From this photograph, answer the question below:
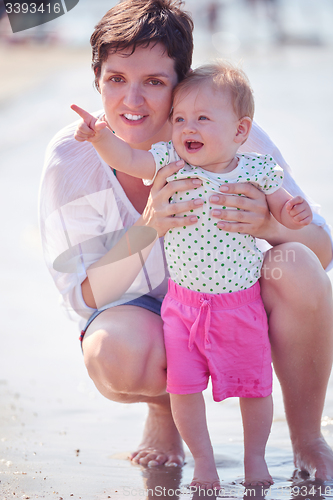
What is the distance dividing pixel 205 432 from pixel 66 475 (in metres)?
0.49

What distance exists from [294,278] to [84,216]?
801 mm

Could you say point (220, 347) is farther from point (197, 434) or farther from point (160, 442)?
point (160, 442)

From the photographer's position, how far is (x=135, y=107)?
219 centimetres

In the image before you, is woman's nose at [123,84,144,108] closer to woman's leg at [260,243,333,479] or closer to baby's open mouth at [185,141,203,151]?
baby's open mouth at [185,141,203,151]

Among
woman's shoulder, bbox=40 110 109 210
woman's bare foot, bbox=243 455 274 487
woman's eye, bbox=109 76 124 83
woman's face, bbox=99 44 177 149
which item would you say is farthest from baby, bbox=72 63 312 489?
woman's shoulder, bbox=40 110 109 210

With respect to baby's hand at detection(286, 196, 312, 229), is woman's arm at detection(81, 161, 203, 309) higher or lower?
lower

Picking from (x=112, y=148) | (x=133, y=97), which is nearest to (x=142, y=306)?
(x=112, y=148)

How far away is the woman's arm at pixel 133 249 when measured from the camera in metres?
2.10

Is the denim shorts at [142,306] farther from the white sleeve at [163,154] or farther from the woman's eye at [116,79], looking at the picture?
the woman's eye at [116,79]

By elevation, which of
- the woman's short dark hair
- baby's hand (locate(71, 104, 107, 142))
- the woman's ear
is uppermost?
the woman's short dark hair

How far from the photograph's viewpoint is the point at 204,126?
203 centimetres

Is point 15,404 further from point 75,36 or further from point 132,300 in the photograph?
point 75,36

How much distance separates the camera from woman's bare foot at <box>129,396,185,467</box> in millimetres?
2338

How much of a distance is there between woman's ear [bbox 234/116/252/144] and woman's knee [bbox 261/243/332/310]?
368 mm
